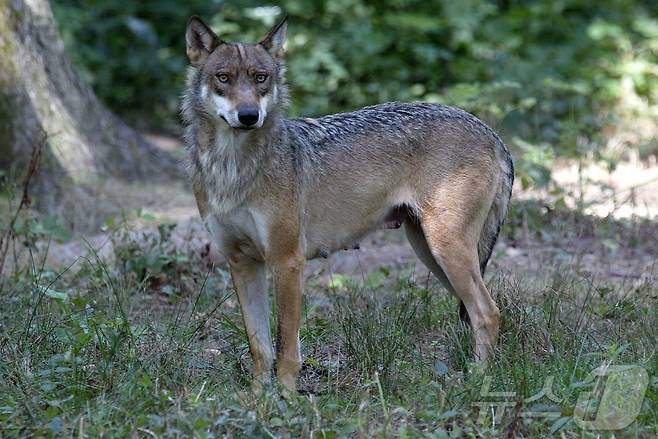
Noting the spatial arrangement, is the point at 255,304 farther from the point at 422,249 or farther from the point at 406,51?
the point at 406,51

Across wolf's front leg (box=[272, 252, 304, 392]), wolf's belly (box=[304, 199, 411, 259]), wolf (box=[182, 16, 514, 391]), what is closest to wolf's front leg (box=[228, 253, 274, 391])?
wolf (box=[182, 16, 514, 391])

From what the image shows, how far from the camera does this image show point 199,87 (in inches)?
219

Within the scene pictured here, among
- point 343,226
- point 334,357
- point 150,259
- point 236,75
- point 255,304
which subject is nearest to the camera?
point 236,75

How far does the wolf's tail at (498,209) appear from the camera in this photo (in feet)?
20.4

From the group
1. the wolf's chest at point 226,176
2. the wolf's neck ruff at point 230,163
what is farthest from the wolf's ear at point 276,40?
the wolf's chest at point 226,176

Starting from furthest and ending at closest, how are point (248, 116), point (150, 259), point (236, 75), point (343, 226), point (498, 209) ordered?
point (150, 259)
point (498, 209)
point (343, 226)
point (236, 75)
point (248, 116)

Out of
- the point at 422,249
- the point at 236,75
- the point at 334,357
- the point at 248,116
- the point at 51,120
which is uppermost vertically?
the point at 236,75

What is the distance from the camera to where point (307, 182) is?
18.9 ft

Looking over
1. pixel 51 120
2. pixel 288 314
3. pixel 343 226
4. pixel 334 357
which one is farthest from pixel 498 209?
pixel 51 120

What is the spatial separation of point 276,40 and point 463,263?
179 centimetres

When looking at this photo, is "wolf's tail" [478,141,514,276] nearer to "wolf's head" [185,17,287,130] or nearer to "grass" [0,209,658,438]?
"grass" [0,209,658,438]

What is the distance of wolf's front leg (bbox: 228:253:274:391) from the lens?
18.4 ft

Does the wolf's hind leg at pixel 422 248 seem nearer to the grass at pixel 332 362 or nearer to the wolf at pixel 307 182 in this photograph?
the wolf at pixel 307 182

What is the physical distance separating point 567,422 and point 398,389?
93 cm
